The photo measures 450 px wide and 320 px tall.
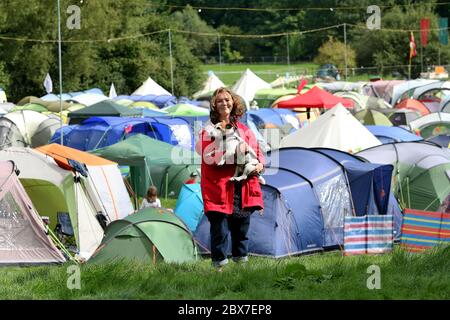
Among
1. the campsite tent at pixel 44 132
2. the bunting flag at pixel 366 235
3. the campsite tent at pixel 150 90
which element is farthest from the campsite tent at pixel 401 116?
the bunting flag at pixel 366 235

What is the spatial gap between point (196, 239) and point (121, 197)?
3.19 m

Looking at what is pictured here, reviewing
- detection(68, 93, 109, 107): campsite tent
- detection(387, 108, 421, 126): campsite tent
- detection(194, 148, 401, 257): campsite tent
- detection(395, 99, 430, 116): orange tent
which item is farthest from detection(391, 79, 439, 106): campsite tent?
detection(194, 148, 401, 257): campsite tent

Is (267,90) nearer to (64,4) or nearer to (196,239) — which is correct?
(64,4)

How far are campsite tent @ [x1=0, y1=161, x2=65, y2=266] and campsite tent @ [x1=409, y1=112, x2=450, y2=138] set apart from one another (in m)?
18.3

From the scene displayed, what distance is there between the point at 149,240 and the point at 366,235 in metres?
3.09

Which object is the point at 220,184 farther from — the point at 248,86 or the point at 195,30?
the point at 195,30

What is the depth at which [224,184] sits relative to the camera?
6.52 m

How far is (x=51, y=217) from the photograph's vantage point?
14.5 metres

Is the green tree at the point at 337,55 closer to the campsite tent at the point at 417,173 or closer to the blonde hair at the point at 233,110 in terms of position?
the campsite tent at the point at 417,173

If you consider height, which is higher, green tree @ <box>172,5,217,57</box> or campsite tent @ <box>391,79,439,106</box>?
green tree @ <box>172,5,217,57</box>

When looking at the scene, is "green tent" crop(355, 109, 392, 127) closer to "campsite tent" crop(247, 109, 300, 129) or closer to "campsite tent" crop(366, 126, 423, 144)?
"campsite tent" crop(247, 109, 300, 129)

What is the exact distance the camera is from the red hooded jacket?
6.50 m

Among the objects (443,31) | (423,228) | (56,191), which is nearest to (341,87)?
(443,31)

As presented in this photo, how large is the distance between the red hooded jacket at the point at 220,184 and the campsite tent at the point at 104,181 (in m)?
8.40
